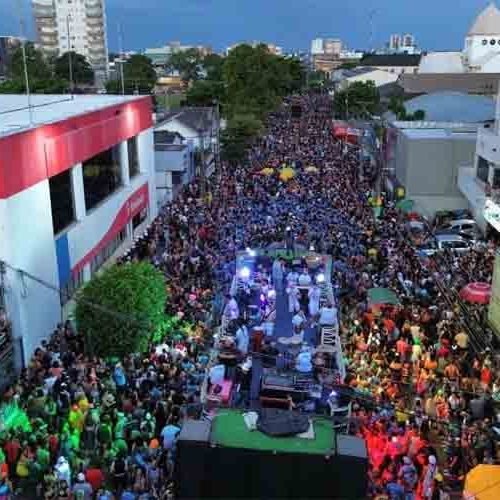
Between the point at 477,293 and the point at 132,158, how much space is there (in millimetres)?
15687

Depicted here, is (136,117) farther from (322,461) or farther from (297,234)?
(322,461)

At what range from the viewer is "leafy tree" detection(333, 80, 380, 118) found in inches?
2788

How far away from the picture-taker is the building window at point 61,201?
17828 mm

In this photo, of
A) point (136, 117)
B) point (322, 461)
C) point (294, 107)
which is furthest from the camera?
point (294, 107)

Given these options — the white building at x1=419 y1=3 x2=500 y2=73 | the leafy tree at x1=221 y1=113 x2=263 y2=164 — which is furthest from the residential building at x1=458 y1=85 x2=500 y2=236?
the white building at x1=419 y1=3 x2=500 y2=73

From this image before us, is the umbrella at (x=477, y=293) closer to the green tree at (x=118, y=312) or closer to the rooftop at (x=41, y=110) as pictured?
A: the green tree at (x=118, y=312)

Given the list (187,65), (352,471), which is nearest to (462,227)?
(352,471)

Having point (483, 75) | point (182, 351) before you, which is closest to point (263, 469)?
point (182, 351)

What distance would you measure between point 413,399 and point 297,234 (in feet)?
39.4

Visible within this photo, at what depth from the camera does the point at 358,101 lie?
2822 inches

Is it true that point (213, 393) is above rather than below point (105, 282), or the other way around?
below

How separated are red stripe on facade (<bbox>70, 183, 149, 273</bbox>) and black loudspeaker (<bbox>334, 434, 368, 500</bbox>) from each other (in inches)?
490

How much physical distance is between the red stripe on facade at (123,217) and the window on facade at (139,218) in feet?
0.61

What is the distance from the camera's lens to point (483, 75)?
257 feet
